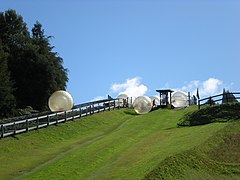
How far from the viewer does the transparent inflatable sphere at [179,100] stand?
189 ft

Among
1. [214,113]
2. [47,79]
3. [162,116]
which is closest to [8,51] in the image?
[47,79]

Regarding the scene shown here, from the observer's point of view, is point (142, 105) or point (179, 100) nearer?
point (142, 105)

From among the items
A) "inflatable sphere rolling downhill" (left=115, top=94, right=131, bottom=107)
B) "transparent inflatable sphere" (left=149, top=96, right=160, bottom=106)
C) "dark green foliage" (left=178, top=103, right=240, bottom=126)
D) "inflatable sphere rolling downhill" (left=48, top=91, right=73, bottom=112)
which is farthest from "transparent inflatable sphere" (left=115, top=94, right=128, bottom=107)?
"dark green foliage" (left=178, top=103, right=240, bottom=126)

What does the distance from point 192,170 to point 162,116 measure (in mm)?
26052

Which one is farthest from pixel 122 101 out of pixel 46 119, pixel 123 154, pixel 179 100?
pixel 123 154

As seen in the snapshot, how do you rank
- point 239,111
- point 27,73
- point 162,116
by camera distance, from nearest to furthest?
1. point 239,111
2. point 162,116
3. point 27,73

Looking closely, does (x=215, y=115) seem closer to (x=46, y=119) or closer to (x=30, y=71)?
(x=46, y=119)

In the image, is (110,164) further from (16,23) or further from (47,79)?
(16,23)

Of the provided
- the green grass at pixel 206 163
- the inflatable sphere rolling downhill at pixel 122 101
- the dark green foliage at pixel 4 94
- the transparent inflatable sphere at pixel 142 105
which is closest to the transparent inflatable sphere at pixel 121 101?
the inflatable sphere rolling downhill at pixel 122 101

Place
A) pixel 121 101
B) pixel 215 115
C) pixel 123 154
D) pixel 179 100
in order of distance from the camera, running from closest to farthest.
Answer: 1. pixel 123 154
2. pixel 215 115
3. pixel 179 100
4. pixel 121 101

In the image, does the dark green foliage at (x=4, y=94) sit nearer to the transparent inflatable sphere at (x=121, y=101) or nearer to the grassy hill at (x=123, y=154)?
the transparent inflatable sphere at (x=121, y=101)

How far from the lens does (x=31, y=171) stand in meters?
20.8

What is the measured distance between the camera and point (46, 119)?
35.5 metres

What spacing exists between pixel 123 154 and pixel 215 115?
1228cm
